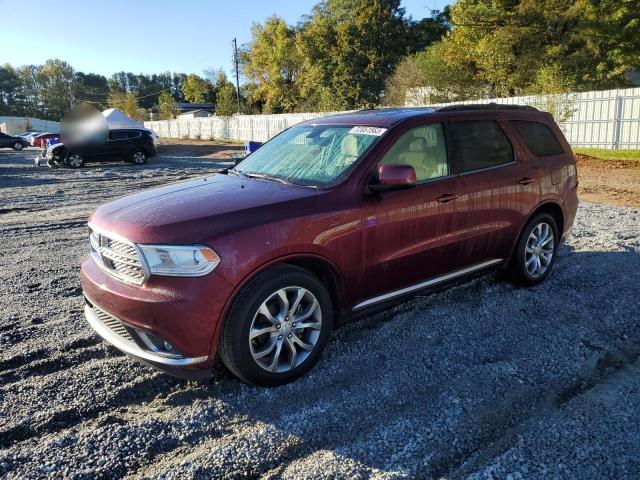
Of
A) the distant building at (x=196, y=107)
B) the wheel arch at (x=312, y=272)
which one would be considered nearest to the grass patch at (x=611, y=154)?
the wheel arch at (x=312, y=272)

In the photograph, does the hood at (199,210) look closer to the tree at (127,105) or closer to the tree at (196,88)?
the tree at (127,105)

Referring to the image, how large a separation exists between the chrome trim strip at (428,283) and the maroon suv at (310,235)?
12 millimetres

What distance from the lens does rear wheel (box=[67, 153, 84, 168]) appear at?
838 inches

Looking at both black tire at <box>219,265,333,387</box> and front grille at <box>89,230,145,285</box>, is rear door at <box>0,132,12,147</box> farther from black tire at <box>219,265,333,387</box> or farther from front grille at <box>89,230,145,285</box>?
black tire at <box>219,265,333,387</box>

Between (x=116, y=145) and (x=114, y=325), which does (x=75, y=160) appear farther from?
(x=114, y=325)

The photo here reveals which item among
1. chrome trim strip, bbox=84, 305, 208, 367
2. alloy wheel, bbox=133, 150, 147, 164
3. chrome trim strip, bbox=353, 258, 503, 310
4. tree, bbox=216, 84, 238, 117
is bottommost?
chrome trim strip, bbox=84, 305, 208, 367

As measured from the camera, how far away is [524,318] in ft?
14.4

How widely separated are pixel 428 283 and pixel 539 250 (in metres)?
1.68

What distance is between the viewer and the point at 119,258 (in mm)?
3121

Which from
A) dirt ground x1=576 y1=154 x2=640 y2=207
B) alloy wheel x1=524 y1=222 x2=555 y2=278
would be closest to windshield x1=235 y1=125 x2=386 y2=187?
alloy wheel x1=524 y1=222 x2=555 y2=278

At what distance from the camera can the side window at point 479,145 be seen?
14.3ft

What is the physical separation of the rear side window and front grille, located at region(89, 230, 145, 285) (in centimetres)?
377

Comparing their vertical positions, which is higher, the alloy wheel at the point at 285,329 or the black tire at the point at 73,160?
the black tire at the point at 73,160

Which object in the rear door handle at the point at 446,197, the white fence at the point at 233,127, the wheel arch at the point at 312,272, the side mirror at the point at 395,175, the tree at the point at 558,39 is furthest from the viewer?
the white fence at the point at 233,127
